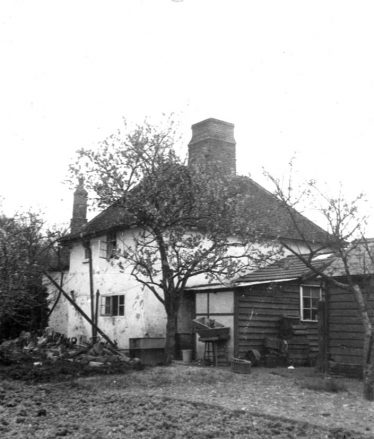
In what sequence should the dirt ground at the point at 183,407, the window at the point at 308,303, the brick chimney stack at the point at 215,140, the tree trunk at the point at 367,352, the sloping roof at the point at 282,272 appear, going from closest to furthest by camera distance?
the dirt ground at the point at 183,407 → the tree trunk at the point at 367,352 → the sloping roof at the point at 282,272 → the window at the point at 308,303 → the brick chimney stack at the point at 215,140

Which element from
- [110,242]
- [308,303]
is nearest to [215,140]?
[110,242]

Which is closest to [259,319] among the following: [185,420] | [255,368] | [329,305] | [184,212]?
[255,368]

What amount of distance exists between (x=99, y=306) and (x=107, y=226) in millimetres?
3452

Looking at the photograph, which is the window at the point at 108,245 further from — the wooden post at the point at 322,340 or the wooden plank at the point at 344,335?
the wooden plank at the point at 344,335

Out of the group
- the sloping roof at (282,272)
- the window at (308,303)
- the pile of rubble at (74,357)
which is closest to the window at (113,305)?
the pile of rubble at (74,357)

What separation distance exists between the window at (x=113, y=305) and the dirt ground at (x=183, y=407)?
27.3 feet

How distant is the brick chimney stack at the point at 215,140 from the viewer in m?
24.1

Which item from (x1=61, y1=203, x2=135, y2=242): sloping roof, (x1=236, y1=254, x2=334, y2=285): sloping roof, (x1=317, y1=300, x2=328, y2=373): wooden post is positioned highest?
(x1=61, y1=203, x2=135, y2=242): sloping roof

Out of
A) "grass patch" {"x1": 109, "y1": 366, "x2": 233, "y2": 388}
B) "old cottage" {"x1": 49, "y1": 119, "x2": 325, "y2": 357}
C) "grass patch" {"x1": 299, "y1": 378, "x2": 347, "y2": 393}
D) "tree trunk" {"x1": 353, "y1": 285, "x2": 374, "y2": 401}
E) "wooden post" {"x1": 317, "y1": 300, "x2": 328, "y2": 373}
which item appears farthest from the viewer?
"old cottage" {"x1": 49, "y1": 119, "x2": 325, "y2": 357}

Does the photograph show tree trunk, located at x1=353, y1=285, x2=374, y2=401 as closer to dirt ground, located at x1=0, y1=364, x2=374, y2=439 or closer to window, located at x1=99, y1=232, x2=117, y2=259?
dirt ground, located at x1=0, y1=364, x2=374, y2=439

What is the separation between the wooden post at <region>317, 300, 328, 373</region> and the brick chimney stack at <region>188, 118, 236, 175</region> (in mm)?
8730

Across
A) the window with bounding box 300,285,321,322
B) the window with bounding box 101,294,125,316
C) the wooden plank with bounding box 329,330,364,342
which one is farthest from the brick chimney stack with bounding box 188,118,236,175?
the wooden plank with bounding box 329,330,364,342

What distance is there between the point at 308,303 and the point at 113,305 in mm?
7885

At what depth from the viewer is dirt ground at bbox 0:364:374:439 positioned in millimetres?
8688
